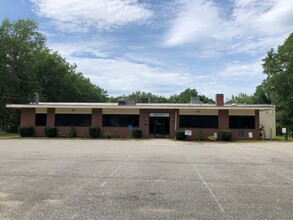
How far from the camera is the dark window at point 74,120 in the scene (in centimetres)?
2938

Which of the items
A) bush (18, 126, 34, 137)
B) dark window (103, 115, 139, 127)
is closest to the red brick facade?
dark window (103, 115, 139, 127)

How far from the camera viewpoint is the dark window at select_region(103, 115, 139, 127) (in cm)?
2888

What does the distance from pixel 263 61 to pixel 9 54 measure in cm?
3808

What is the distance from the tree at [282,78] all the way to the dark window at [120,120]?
2608cm

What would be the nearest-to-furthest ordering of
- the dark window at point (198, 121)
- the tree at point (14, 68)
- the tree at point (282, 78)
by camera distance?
1. the dark window at point (198, 121)
2. the tree at point (14, 68)
3. the tree at point (282, 78)

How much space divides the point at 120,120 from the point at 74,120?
14.8 feet

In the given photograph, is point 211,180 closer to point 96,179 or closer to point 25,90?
point 96,179

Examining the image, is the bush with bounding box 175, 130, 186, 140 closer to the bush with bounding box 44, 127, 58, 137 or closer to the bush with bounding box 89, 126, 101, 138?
the bush with bounding box 89, 126, 101, 138

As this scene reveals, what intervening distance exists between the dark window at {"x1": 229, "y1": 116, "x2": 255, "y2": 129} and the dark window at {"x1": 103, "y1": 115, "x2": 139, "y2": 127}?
8.92 m

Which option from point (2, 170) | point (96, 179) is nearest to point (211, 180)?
point (96, 179)

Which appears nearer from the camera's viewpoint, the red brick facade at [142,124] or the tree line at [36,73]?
the red brick facade at [142,124]

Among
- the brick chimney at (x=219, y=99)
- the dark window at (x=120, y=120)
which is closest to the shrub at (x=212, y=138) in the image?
the brick chimney at (x=219, y=99)

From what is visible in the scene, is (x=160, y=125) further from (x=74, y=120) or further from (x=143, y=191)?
(x=143, y=191)

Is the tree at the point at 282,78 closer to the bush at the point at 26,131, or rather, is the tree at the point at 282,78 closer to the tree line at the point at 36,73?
the tree line at the point at 36,73
